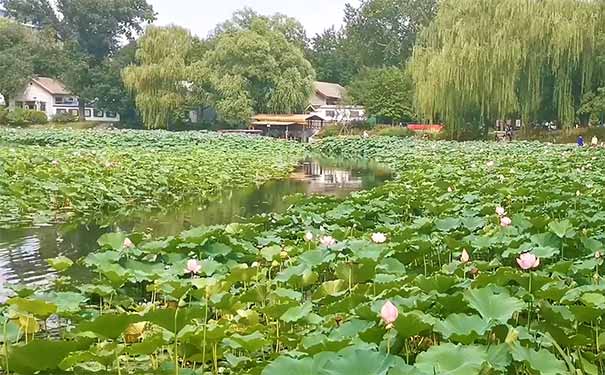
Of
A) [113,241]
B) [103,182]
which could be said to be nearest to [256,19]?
[103,182]

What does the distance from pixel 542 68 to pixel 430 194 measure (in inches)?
581

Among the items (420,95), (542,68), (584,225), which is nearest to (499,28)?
(542,68)

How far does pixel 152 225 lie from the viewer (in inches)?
265

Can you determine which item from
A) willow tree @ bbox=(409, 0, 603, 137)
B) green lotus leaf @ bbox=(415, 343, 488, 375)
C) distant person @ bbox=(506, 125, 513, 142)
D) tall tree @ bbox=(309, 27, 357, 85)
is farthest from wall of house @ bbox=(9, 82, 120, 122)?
green lotus leaf @ bbox=(415, 343, 488, 375)

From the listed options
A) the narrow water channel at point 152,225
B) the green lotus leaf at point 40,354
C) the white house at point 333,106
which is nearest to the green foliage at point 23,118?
the white house at point 333,106

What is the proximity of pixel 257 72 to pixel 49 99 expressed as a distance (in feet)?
58.6

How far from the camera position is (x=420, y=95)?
854 inches

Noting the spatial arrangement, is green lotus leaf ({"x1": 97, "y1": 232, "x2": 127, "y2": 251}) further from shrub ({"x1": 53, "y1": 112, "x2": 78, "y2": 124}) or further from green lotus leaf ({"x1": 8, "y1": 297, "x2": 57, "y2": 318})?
shrub ({"x1": 53, "y1": 112, "x2": 78, "y2": 124})

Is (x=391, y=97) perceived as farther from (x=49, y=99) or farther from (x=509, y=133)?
(x=49, y=99)

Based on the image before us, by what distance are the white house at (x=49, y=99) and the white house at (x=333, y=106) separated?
11487mm

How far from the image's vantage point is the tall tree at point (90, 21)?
41469 millimetres

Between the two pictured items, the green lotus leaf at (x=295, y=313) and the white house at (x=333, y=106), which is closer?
the green lotus leaf at (x=295, y=313)

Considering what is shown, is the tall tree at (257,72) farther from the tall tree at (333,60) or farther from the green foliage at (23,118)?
the tall tree at (333,60)

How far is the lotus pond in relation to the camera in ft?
5.80
